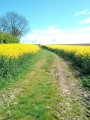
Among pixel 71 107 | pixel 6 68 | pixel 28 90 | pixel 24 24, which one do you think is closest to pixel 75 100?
pixel 71 107

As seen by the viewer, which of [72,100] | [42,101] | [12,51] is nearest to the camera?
[42,101]

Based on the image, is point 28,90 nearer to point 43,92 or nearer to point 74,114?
point 43,92

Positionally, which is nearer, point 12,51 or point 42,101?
point 42,101

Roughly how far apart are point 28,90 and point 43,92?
83 cm

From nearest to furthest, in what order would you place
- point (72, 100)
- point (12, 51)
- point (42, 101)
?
point (42, 101), point (72, 100), point (12, 51)

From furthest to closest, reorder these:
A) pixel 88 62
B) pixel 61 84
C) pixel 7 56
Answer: pixel 88 62 → pixel 7 56 → pixel 61 84

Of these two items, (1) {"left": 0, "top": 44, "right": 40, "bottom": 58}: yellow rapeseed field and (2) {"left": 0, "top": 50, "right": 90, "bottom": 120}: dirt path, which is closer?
(2) {"left": 0, "top": 50, "right": 90, "bottom": 120}: dirt path

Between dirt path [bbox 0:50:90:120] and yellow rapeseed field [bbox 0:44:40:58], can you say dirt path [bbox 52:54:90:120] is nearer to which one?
dirt path [bbox 0:50:90:120]

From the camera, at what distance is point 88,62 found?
17578 millimetres

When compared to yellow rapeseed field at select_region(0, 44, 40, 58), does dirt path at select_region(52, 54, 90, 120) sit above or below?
below

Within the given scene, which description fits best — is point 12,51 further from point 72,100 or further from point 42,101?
point 72,100

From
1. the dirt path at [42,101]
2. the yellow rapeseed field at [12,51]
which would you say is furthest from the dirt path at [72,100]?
the yellow rapeseed field at [12,51]

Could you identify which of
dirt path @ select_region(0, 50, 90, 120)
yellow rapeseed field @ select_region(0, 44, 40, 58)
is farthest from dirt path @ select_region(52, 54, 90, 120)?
yellow rapeseed field @ select_region(0, 44, 40, 58)

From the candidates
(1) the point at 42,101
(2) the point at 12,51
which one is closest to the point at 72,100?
(1) the point at 42,101
